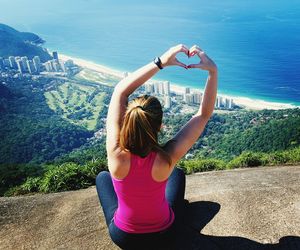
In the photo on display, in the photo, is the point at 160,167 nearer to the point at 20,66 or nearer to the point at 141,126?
the point at 141,126

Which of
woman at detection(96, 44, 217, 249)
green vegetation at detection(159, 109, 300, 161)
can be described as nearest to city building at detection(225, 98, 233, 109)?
green vegetation at detection(159, 109, 300, 161)

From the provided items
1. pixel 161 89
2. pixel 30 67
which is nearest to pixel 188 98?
pixel 161 89

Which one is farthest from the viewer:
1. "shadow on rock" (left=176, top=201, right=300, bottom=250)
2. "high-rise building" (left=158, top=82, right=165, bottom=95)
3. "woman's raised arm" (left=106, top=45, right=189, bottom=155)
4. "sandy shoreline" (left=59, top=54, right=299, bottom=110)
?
"high-rise building" (left=158, top=82, right=165, bottom=95)

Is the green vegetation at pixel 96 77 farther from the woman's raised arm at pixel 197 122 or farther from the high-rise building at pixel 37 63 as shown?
the woman's raised arm at pixel 197 122

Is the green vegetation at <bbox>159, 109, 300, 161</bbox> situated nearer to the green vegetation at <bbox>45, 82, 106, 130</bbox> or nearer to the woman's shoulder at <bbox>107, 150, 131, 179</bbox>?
the woman's shoulder at <bbox>107, 150, 131, 179</bbox>

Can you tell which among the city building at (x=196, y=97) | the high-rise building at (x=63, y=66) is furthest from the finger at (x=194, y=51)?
the high-rise building at (x=63, y=66)
